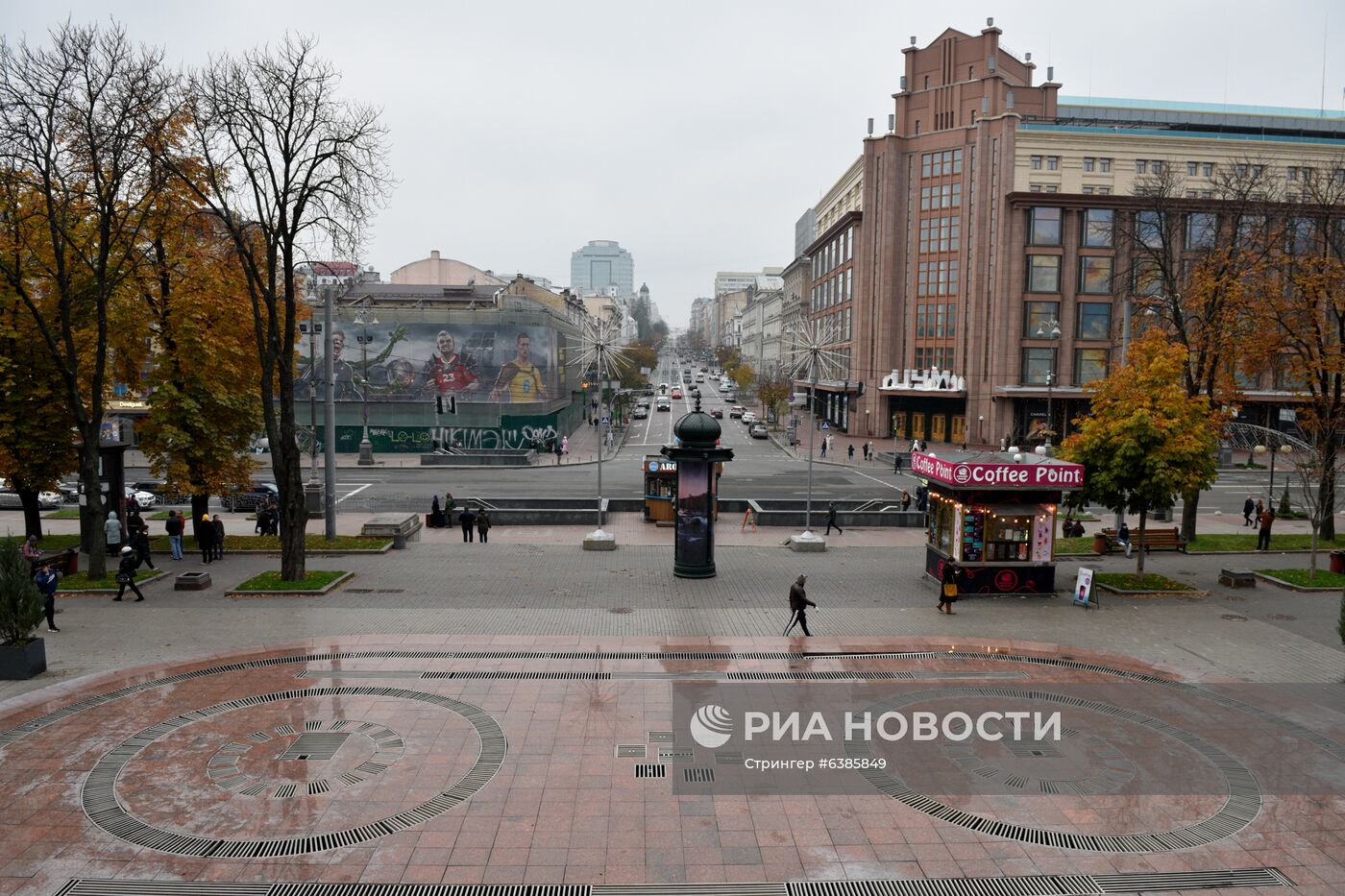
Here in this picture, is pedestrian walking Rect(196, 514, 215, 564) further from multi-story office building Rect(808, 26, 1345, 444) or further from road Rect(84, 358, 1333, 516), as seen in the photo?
multi-story office building Rect(808, 26, 1345, 444)

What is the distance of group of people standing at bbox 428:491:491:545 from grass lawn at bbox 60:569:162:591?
899cm

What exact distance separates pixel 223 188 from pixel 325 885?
19.0 m

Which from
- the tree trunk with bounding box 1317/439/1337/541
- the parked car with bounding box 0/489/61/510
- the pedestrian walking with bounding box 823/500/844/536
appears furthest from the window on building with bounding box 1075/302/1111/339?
the parked car with bounding box 0/489/61/510

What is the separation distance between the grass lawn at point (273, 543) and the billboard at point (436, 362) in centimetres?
3607

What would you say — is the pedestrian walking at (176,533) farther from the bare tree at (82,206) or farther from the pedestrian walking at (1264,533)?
the pedestrian walking at (1264,533)

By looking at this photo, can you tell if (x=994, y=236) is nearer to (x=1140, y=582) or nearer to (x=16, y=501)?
(x=1140, y=582)

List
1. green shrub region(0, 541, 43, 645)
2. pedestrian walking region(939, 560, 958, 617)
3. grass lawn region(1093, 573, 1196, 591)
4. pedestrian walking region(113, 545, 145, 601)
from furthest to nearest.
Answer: grass lawn region(1093, 573, 1196, 591), pedestrian walking region(939, 560, 958, 617), pedestrian walking region(113, 545, 145, 601), green shrub region(0, 541, 43, 645)

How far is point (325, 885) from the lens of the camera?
8422mm

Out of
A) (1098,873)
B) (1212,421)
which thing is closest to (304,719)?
(1098,873)

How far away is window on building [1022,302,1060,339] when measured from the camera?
210ft

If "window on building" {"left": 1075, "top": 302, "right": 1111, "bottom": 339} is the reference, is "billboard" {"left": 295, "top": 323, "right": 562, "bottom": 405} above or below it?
below

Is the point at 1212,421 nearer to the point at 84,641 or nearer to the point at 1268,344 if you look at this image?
the point at 1268,344

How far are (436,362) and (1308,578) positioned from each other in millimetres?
53585

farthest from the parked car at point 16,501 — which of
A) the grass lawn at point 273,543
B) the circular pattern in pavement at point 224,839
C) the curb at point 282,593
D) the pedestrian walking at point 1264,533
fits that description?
the pedestrian walking at point 1264,533
